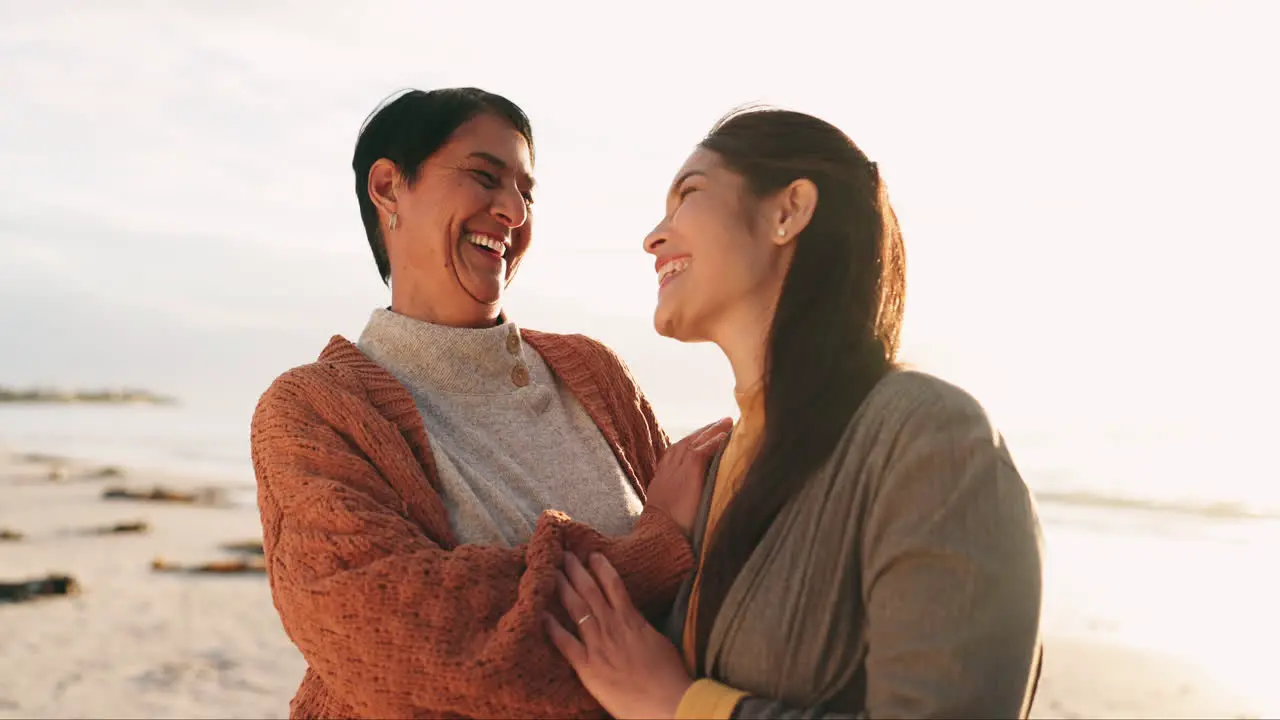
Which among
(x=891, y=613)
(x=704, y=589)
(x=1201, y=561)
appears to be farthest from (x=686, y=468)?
(x=1201, y=561)

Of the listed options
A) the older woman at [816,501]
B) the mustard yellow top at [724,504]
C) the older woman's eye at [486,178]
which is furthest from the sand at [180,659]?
the older woman at [816,501]

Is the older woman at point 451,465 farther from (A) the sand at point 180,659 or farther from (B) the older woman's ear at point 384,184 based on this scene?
(A) the sand at point 180,659

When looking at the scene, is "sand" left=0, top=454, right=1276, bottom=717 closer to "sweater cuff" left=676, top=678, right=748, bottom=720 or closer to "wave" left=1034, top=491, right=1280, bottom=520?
"sweater cuff" left=676, top=678, right=748, bottom=720

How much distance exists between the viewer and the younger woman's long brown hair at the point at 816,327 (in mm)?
1899

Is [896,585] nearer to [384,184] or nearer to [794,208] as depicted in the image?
[794,208]

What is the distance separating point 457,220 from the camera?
2.58 meters

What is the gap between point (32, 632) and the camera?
21.2 ft

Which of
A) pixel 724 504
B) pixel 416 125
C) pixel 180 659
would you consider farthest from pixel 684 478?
pixel 180 659

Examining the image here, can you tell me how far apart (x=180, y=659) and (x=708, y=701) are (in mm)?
5143

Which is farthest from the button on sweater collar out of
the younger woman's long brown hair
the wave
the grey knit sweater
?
the wave

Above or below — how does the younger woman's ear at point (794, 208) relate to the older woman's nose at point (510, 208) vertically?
above

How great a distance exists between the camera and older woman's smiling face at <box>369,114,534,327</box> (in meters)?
2.59

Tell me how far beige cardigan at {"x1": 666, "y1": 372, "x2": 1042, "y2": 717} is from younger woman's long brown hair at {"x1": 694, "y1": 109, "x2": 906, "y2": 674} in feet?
0.13

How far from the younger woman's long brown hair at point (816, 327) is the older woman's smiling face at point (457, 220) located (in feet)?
2.55
